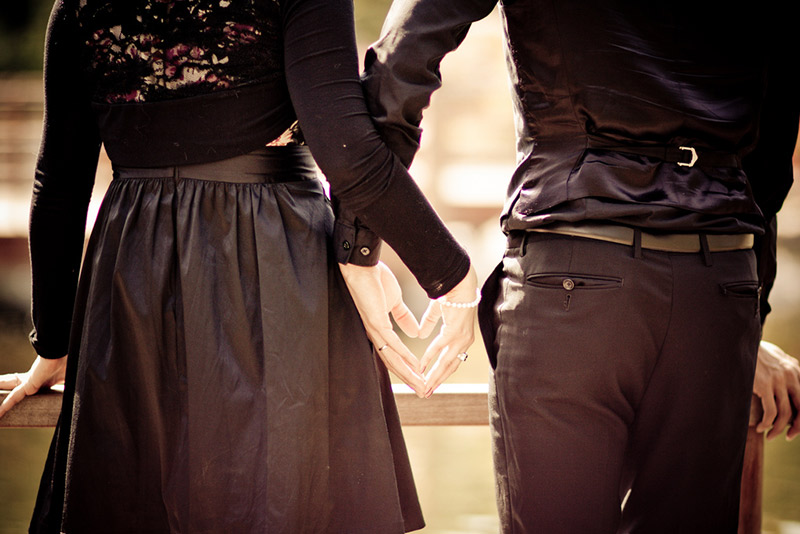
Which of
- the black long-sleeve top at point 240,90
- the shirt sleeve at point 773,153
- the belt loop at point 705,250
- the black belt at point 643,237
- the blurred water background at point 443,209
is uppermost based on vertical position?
the black long-sleeve top at point 240,90

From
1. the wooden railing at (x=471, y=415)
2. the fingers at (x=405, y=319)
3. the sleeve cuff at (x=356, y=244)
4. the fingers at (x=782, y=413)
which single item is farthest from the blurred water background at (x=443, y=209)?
the sleeve cuff at (x=356, y=244)

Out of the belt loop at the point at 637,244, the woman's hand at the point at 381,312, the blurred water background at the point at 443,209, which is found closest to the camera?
the belt loop at the point at 637,244

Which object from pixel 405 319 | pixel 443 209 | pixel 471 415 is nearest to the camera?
pixel 405 319

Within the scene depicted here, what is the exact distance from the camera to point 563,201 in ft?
3.10

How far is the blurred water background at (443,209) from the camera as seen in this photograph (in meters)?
4.09

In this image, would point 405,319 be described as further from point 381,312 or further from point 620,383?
point 620,383

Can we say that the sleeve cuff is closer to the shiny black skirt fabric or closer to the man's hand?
the shiny black skirt fabric

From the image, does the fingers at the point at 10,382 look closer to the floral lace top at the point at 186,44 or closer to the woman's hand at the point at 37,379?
the woman's hand at the point at 37,379

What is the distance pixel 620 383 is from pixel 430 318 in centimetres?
33

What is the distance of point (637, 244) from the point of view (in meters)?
0.93

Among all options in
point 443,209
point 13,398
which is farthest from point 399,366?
point 443,209

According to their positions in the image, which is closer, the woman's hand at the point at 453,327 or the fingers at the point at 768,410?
the woman's hand at the point at 453,327

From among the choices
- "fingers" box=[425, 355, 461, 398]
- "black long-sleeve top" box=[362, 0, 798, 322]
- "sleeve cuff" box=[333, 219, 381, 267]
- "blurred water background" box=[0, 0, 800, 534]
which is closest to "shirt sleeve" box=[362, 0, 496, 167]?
"black long-sleeve top" box=[362, 0, 798, 322]

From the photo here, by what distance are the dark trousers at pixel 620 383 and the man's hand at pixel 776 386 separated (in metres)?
0.30
